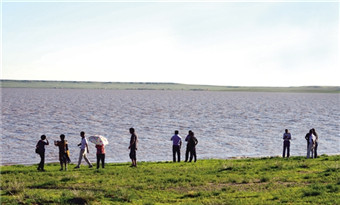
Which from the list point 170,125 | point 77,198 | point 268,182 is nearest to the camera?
point 77,198

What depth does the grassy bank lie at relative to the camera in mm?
15359

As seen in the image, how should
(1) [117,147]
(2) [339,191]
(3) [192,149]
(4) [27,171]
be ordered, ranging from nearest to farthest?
(2) [339,191]
(4) [27,171]
(3) [192,149]
(1) [117,147]

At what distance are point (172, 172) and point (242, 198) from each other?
21.1ft

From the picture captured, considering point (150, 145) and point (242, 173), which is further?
point (150, 145)

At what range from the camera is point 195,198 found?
52.0 feet

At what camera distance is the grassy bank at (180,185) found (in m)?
15.4

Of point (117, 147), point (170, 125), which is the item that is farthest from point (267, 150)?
point (170, 125)

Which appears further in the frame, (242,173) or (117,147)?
(117,147)

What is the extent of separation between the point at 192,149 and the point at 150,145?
14.0 meters

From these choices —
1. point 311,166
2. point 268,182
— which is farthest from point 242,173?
point 311,166

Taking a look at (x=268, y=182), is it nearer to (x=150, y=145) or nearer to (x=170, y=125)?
(x=150, y=145)

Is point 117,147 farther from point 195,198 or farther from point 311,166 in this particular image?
point 195,198

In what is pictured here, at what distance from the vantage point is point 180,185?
18.2 m

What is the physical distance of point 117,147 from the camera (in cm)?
3859
